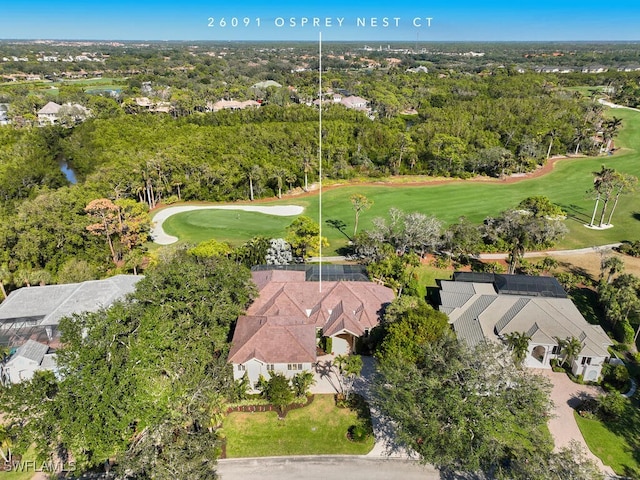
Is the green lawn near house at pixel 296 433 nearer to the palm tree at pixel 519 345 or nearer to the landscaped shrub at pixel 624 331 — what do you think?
the palm tree at pixel 519 345

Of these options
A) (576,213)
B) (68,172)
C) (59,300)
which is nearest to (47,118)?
(68,172)

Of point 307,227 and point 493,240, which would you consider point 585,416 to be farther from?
point 307,227

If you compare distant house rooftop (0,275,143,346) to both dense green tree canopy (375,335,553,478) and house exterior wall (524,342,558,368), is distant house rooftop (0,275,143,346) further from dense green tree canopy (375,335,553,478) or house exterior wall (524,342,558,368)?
house exterior wall (524,342,558,368)

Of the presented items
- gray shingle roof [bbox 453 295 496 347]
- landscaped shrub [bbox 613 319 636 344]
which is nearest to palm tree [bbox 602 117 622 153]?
landscaped shrub [bbox 613 319 636 344]

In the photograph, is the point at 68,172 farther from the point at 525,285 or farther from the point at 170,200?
the point at 525,285

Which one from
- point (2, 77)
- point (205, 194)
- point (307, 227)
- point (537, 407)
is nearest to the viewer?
point (537, 407)

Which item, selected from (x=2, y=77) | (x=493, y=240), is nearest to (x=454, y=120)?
(x=493, y=240)

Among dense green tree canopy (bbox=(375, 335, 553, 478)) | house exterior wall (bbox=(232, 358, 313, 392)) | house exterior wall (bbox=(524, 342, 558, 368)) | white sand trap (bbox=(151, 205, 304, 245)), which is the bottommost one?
white sand trap (bbox=(151, 205, 304, 245))
